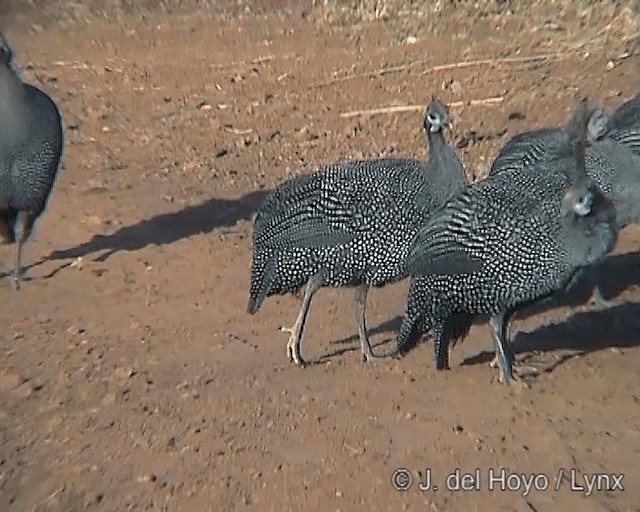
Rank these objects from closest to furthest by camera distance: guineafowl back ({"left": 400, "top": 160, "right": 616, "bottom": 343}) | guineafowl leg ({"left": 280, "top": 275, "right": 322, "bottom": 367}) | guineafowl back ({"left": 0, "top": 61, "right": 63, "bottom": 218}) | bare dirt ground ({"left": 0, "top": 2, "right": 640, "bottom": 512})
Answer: bare dirt ground ({"left": 0, "top": 2, "right": 640, "bottom": 512})
guineafowl back ({"left": 400, "top": 160, "right": 616, "bottom": 343})
guineafowl leg ({"left": 280, "top": 275, "right": 322, "bottom": 367})
guineafowl back ({"left": 0, "top": 61, "right": 63, "bottom": 218})

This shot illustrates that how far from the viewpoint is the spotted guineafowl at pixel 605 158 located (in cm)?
609

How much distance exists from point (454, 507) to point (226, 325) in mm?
2052

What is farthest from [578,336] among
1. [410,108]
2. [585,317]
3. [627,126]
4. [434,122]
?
[410,108]

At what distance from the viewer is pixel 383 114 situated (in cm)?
916

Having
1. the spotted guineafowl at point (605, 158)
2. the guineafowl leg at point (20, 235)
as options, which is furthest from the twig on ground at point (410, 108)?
the guineafowl leg at point (20, 235)

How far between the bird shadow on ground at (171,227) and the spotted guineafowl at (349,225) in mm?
1697

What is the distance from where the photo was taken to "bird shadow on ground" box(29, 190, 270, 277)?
22.6 ft

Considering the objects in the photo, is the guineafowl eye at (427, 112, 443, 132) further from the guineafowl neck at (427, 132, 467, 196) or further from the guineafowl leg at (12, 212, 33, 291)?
the guineafowl leg at (12, 212, 33, 291)

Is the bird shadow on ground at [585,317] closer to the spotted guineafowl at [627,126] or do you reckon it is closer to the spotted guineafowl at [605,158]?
the spotted guineafowl at [605,158]

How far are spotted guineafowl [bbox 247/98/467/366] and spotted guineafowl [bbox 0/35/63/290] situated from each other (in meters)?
1.66

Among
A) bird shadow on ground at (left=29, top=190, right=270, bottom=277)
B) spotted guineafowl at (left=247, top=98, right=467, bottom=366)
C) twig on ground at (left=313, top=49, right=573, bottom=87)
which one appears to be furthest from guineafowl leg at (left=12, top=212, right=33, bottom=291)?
twig on ground at (left=313, top=49, right=573, bottom=87)

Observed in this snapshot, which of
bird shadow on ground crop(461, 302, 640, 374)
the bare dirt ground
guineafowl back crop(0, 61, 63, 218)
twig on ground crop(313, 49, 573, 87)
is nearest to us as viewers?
the bare dirt ground

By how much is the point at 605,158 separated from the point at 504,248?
174 cm

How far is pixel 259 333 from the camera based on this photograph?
5684mm
